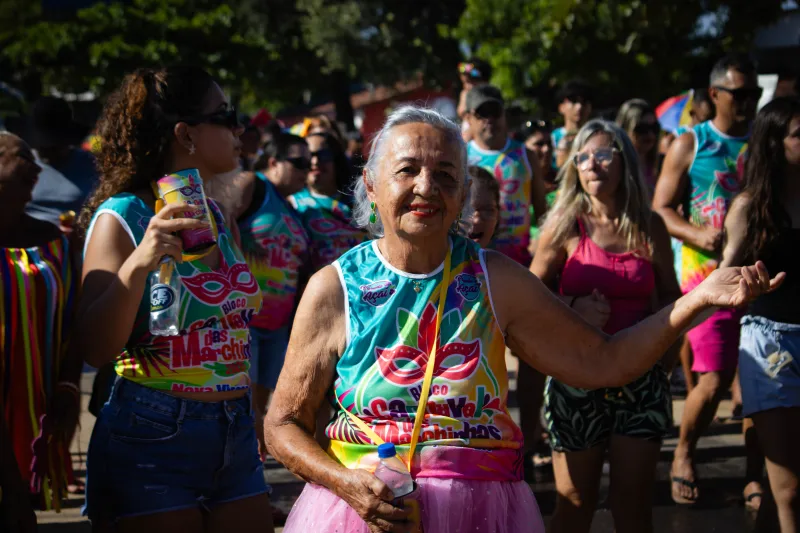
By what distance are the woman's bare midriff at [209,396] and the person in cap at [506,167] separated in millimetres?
3627

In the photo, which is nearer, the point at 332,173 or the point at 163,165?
the point at 163,165

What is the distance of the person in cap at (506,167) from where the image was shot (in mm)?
6879

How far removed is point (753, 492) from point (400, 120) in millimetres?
3741

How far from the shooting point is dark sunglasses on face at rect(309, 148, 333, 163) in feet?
21.3

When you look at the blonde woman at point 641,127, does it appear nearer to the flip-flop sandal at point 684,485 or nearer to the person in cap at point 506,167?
the person in cap at point 506,167

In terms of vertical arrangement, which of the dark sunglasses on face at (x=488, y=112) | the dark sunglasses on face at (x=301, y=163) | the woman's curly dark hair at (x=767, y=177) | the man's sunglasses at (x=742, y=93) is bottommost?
the woman's curly dark hair at (x=767, y=177)

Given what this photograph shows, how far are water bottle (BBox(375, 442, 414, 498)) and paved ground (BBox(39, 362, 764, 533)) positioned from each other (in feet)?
8.36

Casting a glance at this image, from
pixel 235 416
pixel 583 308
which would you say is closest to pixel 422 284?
pixel 235 416

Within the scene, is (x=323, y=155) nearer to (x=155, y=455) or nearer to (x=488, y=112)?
(x=488, y=112)

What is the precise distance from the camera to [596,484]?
4293 millimetres

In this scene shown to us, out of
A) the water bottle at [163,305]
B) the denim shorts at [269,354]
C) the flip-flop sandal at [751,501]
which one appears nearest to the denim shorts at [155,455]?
the water bottle at [163,305]

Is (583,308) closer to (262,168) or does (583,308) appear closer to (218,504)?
(218,504)

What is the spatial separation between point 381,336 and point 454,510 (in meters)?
0.50

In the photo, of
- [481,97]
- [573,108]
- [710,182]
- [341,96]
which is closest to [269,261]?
[481,97]
